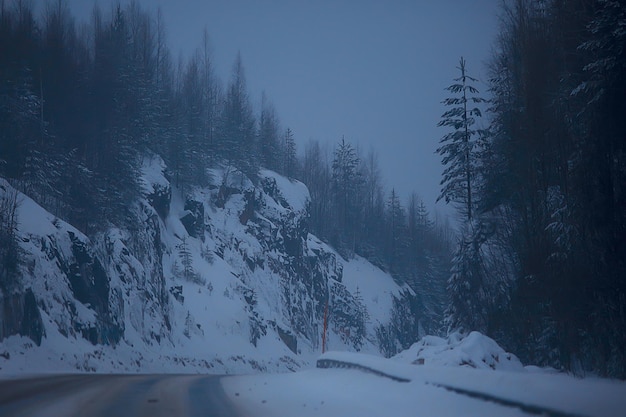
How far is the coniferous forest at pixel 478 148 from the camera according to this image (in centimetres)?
1891

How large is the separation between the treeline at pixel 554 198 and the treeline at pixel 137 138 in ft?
76.9

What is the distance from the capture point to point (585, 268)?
763 inches

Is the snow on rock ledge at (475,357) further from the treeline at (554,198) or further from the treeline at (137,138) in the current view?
the treeline at (137,138)

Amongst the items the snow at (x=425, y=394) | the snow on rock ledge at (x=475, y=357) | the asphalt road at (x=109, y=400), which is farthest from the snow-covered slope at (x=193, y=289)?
the snow on rock ledge at (x=475, y=357)

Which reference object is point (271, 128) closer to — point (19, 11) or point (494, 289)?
point (19, 11)

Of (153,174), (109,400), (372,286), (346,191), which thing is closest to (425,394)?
(109,400)

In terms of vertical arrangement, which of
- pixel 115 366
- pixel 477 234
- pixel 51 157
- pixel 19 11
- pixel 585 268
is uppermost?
pixel 19 11

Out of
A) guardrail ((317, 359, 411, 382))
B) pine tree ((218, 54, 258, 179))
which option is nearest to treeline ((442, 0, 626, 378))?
guardrail ((317, 359, 411, 382))

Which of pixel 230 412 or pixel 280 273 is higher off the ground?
pixel 280 273

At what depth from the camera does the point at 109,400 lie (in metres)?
12.8

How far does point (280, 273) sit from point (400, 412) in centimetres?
5621

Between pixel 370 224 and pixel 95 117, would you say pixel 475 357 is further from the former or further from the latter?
pixel 370 224

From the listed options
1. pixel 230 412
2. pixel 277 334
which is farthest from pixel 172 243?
pixel 230 412

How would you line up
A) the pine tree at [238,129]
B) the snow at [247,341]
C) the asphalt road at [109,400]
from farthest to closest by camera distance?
the pine tree at [238,129] < the asphalt road at [109,400] < the snow at [247,341]
